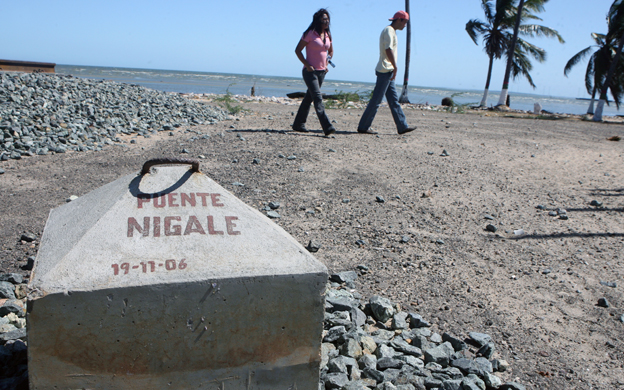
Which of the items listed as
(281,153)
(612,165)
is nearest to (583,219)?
(612,165)

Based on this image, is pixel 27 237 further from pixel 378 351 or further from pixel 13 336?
pixel 378 351

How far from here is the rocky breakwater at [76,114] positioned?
6.17m

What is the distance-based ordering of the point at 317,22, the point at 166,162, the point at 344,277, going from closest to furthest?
the point at 166,162, the point at 344,277, the point at 317,22

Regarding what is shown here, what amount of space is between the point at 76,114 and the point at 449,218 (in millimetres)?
6134

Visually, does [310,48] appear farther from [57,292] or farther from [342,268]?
[57,292]

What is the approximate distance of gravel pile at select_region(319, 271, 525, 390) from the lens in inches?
83.7

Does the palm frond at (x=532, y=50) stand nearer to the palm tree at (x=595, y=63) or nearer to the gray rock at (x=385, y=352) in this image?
the palm tree at (x=595, y=63)

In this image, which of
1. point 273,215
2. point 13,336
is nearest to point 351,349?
point 13,336

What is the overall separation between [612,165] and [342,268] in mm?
5555

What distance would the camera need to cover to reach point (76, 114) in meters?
7.48

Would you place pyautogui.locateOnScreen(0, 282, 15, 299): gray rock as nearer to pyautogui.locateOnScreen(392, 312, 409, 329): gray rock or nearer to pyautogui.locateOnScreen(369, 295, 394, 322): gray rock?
pyautogui.locateOnScreen(369, 295, 394, 322): gray rock

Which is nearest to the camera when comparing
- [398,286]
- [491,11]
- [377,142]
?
[398,286]

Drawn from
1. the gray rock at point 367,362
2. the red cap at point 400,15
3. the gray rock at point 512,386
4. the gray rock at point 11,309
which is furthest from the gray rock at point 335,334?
the red cap at point 400,15

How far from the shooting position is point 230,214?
1.90 meters
